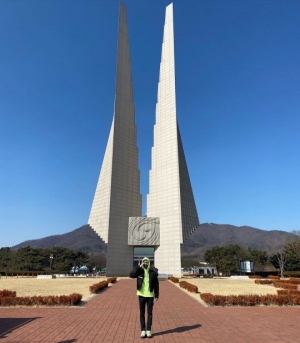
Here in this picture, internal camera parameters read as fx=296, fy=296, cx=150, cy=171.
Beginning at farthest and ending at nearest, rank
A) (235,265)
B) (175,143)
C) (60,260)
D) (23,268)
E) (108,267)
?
(60,260), (23,268), (235,265), (175,143), (108,267)

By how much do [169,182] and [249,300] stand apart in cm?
2944

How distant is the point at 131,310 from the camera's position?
9.31 m

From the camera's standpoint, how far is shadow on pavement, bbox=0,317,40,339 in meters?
6.26

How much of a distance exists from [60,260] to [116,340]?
6673 cm

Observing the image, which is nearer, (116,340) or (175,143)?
(116,340)

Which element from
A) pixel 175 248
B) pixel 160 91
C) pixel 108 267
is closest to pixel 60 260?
pixel 108 267

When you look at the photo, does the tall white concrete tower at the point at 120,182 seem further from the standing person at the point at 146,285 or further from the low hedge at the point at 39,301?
the standing person at the point at 146,285

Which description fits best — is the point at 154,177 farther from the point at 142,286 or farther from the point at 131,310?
the point at 142,286

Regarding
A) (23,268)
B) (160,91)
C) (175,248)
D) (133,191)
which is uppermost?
(160,91)

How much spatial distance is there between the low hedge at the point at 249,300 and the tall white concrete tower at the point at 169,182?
85.0ft

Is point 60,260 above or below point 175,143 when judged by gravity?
below

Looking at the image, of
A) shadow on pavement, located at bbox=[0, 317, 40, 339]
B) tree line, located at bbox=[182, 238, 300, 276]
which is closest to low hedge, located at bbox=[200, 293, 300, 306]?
shadow on pavement, located at bbox=[0, 317, 40, 339]

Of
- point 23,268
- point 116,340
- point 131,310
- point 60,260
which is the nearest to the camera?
point 116,340

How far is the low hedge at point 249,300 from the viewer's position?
10.1 m
